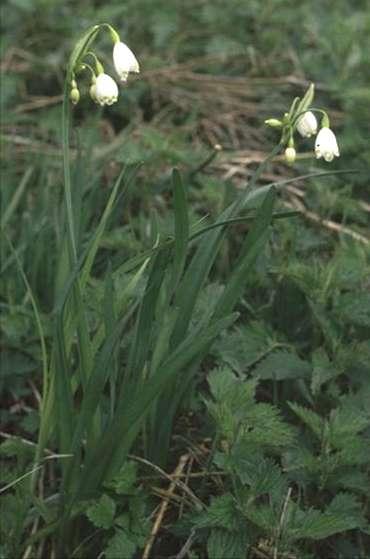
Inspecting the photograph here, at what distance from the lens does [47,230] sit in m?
2.69

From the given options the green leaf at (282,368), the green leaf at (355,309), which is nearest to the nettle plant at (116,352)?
the green leaf at (282,368)

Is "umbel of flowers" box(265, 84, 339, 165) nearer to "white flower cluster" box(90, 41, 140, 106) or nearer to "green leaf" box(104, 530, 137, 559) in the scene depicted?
"white flower cluster" box(90, 41, 140, 106)

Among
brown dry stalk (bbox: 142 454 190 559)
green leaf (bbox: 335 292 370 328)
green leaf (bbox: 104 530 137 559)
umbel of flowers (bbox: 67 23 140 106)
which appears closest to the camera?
umbel of flowers (bbox: 67 23 140 106)

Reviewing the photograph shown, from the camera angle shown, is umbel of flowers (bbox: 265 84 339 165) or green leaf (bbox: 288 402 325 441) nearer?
umbel of flowers (bbox: 265 84 339 165)

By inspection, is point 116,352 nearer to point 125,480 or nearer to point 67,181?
point 125,480

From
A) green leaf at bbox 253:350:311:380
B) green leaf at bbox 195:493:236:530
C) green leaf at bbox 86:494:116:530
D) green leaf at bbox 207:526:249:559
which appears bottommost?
green leaf at bbox 207:526:249:559

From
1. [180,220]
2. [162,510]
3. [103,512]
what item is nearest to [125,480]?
[103,512]

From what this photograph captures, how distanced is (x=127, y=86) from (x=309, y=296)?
1.65m

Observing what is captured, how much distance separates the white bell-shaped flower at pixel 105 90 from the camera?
1.83 m

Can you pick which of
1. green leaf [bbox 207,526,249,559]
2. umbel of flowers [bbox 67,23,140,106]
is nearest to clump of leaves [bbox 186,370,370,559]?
green leaf [bbox 207,526,249,559]

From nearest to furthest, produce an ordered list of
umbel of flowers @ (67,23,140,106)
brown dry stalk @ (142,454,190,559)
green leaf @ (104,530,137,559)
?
1. umbel of flowers @ (67,23,140,106)
2. green leaf @ (104,530,137,559)
3. brown dry stalk @ (142,454,190,559)

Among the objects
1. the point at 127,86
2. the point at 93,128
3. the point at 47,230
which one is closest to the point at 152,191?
the point at 93,128

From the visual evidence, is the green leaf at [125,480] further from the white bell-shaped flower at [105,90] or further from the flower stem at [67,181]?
the white bell-shaped flower at [105,90]

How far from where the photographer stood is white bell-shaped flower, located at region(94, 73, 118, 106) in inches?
71.9
